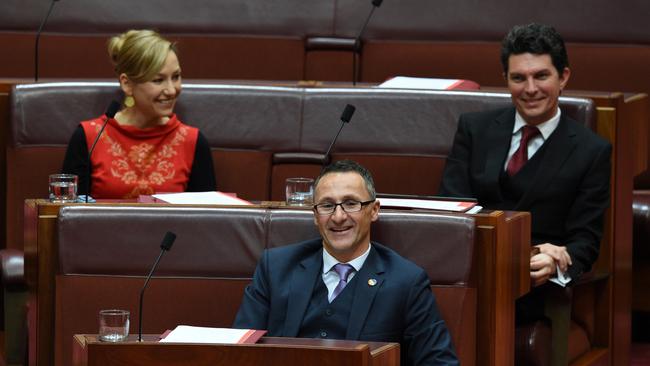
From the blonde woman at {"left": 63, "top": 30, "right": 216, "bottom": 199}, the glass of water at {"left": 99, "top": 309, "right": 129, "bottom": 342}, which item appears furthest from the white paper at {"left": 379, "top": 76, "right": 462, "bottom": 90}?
the glass of water at {"left": 99, "top": 309, "right": 129, "bottom": 342}

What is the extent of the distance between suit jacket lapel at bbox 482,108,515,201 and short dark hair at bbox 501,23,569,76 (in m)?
0.07

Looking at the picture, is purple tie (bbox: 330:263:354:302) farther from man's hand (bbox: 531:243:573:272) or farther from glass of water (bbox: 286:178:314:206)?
man's hand (bbox: 531:243:573:272)

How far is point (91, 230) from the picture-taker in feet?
4.06

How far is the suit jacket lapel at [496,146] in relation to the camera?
1439mm

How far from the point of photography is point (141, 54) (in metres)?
1.57

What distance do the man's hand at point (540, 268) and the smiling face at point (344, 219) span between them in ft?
0.73

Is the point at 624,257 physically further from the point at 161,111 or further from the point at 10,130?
the point at 10,130

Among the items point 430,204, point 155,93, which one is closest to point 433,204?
point 430,204

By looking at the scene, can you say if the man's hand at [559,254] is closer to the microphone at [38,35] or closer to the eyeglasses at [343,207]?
the eyeglasses at [343,207]

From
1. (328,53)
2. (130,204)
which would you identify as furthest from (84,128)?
(328,53)

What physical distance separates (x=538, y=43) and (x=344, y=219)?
415 mm

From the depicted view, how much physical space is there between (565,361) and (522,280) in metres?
0.14

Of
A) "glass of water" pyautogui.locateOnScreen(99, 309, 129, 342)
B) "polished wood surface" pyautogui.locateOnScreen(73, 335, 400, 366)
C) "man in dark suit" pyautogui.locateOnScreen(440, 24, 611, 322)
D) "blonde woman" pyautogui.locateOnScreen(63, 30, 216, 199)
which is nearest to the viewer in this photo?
"polished wood surface" pyautogui.locateOnScreen(73, 335, 400, 366)

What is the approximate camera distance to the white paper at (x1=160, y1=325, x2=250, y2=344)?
1.02 meters
